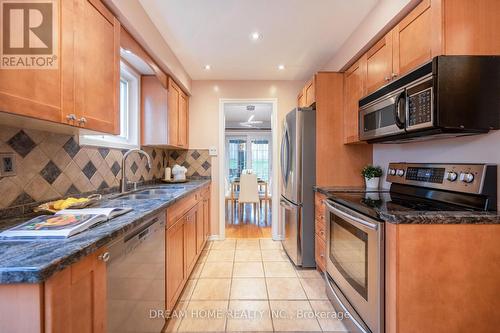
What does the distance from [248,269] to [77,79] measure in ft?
7.35

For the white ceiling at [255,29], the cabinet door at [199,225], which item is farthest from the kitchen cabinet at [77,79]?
the cabinet door at [199,225]

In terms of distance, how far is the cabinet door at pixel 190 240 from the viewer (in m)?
2.06

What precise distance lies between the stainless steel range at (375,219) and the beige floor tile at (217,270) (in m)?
1.09

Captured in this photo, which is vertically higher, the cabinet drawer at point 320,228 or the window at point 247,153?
the window at point 247,153

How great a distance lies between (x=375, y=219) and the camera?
48.7 inches

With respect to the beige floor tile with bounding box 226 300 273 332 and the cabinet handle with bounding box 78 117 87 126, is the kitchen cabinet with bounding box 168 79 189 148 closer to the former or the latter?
the cabinet handle with bounding box 78 117 87 126

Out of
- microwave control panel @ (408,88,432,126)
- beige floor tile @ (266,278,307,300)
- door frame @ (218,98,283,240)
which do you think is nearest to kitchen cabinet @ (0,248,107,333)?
beige floor tile @ (266,278,307,300)

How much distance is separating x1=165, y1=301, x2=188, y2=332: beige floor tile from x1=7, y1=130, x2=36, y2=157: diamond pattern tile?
1417 millimetres

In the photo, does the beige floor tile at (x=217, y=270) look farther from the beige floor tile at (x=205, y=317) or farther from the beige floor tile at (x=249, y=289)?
the beige floor tile at (x=205, y=317)

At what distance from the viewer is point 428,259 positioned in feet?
3.64

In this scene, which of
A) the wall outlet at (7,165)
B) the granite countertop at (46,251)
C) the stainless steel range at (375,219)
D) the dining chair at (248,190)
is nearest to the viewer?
the granite countertop at (46,251)

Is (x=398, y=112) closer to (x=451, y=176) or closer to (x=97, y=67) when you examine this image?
(x=451, y=176)

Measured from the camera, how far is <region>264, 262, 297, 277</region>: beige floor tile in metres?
2.41

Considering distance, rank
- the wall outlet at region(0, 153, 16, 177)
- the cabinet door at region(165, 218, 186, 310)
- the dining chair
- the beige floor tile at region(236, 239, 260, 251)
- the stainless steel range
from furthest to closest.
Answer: the dining chair
the beige floor tile at region(236, 239, 260, 251)
the cabinet door at region(165, 218, 186, 310)
the stainless steel range
the wall outlet at region(0, 153, 16, 177)
